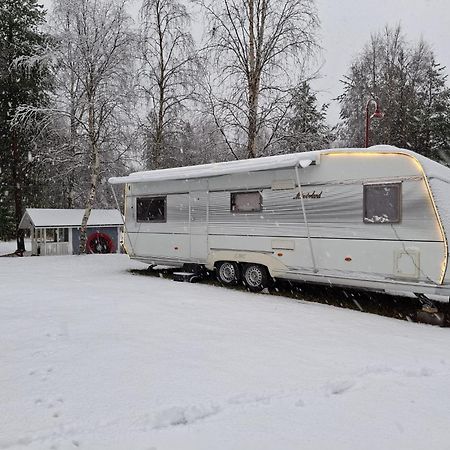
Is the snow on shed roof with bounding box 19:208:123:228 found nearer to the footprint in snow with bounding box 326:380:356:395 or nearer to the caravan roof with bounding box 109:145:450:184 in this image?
the caravan roof with bounding box 109:145:450:184

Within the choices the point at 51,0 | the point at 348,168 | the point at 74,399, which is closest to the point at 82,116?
the point at 51,0

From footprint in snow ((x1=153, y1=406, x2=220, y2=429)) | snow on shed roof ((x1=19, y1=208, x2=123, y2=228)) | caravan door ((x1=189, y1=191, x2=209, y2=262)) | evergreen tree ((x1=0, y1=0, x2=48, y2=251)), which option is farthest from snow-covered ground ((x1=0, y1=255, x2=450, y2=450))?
evergreen tree ((x1=0, y1=0, x2=48, y2=251))

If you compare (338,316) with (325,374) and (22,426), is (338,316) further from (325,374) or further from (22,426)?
(22,426)

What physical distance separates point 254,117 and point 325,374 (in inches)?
480

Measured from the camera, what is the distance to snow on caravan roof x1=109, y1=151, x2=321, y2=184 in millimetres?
9312

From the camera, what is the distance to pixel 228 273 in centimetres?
1105

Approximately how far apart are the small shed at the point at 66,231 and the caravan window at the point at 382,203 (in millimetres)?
16415

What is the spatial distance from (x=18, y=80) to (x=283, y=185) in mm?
17906

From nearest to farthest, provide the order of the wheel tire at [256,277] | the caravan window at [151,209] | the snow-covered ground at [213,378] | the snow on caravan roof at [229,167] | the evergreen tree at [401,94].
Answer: the snow-covered ground at [213,378], the snow on caravan roof at [229,167], the wheel tire at [256,277], the caravan window at [151,209], the evergreen tree at [401,94]

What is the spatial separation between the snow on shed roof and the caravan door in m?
10.7

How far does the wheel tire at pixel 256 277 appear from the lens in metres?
10.3

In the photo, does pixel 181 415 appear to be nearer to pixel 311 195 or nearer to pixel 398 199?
pixel 398 199

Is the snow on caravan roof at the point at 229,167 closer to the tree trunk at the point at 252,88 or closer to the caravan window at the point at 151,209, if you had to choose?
the caravan window at the point at 151,209

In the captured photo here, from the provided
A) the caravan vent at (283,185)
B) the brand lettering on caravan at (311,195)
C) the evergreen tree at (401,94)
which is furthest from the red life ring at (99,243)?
the evergreen tree at (401,94)
